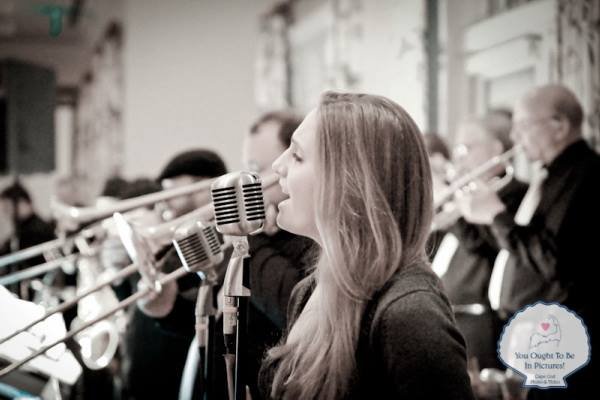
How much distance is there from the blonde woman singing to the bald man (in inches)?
53.4

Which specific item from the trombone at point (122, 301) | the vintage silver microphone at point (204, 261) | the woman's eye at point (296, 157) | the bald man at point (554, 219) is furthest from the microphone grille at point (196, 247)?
the bald man at point (554, 219)

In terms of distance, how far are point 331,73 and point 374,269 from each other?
4.20 meters

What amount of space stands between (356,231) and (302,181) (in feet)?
0.44

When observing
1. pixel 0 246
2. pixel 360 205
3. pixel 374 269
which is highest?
pixel 360 205

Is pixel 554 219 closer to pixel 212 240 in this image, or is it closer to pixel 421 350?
pixel 212 240

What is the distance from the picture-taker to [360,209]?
138 centimetres

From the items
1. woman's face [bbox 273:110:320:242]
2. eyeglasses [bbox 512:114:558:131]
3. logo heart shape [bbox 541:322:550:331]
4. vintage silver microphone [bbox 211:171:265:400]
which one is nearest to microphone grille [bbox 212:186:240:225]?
vintage silver microphone [bbox 211:171:265:400]

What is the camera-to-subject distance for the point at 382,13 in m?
4.77

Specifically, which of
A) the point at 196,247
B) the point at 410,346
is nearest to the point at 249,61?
the point at 196,247

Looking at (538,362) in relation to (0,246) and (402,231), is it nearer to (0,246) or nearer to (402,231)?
(402,231)

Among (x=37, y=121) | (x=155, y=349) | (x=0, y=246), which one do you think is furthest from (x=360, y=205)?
(x=0, y=246)

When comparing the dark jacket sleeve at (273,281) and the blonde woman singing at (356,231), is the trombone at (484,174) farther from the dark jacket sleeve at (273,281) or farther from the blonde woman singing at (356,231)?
the blonde woman singing at (356,231)

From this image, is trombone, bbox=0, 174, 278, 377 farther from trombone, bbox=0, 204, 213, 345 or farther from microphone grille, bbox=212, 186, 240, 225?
microphone grille, bbox=212, 186, 240, 225

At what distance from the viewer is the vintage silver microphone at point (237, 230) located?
4.51 ft
